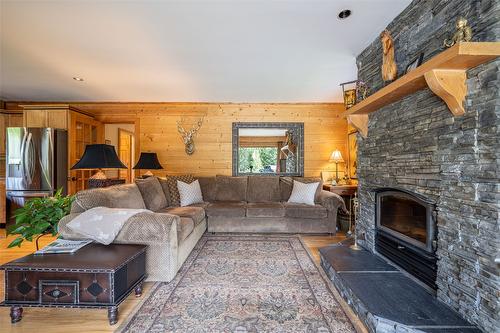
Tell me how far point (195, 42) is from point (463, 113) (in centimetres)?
234

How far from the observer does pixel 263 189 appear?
460cm

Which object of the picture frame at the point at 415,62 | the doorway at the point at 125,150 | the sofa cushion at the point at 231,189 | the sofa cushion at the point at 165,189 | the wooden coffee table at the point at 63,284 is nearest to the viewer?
the wooden coffee table at the point at 63,284

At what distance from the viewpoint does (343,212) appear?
425 cm

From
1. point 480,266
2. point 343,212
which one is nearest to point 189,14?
point 480,266

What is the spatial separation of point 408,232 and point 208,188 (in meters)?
3.29

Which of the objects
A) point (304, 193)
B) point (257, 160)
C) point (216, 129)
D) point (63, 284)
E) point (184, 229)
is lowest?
point (63, 284)

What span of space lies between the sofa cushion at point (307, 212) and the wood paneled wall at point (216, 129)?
136 cm

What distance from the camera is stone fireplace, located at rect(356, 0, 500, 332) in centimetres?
128

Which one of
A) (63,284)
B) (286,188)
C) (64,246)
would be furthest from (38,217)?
(286,188)

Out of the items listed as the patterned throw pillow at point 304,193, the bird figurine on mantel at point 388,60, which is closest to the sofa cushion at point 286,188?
the patterned throw pillow at point 304,193

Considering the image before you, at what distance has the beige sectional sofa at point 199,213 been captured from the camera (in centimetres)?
225

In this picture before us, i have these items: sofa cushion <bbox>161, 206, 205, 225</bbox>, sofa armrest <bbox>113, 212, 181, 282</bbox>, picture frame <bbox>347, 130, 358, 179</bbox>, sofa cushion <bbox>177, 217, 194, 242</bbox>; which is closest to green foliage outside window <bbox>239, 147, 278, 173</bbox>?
picture frame <bbox>347, 130, 358, 179</bbox>

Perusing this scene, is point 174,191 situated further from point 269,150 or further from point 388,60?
point 388,60

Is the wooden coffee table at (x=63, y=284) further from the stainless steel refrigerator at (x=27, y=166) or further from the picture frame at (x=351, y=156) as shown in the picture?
the picture frame at (x=351, y=156)
